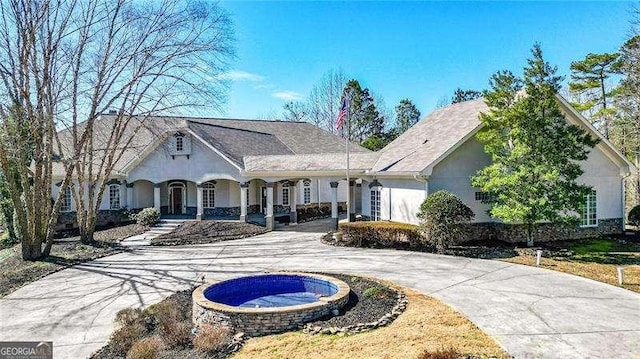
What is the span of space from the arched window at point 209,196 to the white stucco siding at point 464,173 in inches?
644

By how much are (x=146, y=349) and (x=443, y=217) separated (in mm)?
12980

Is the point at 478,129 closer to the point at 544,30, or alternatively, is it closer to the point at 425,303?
the point at 544,30

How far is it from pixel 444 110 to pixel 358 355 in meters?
21.3

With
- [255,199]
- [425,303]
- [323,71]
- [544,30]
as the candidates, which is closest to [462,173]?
[544,30]

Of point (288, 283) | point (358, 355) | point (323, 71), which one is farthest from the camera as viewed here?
point (323, 71)

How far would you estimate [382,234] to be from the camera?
65.6 ft

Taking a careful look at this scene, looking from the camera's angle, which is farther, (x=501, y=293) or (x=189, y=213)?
(x=189, y=213)

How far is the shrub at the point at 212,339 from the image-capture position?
28.6 feet

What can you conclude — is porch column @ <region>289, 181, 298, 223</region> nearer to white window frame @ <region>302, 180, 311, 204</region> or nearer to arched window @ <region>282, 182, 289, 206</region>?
arched window @ <region>282, 182, 289, 206</region>

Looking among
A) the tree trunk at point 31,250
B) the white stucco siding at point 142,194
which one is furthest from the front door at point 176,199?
the tree trunk at point 31,250

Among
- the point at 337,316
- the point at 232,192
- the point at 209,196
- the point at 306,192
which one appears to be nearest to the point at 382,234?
the point at 337,316

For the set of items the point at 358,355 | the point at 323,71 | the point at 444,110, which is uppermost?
the point at 323,71

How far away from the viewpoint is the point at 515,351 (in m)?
7.98

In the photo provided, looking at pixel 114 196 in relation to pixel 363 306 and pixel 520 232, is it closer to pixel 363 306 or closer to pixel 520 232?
pixel 363 306
